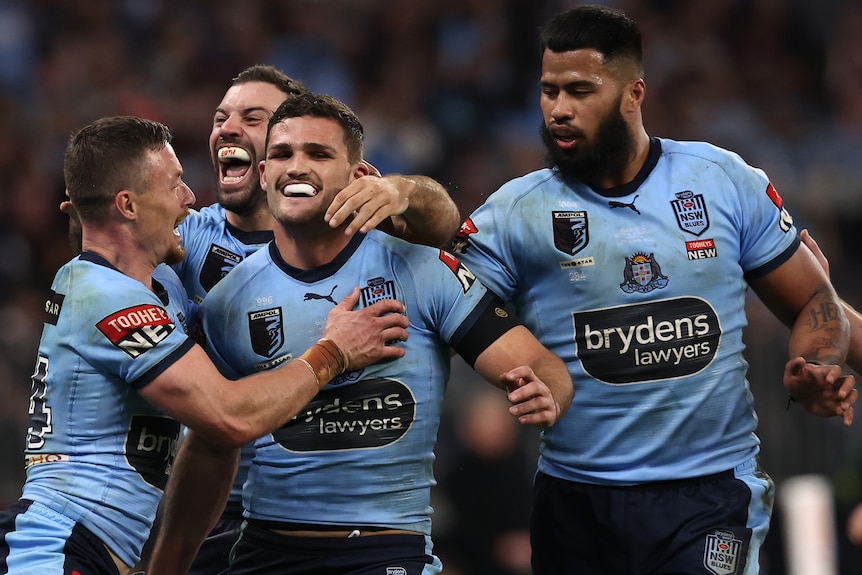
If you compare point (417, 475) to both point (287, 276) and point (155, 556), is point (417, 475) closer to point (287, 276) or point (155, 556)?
point (287, 276)

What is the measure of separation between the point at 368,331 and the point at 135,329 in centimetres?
80

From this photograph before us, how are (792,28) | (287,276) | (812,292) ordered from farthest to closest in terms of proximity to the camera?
(792,28), (812,292), (287,276)

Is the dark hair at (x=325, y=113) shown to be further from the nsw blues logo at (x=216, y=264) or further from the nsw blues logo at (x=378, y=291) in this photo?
the nsw blues logo at (x=216, y=264)

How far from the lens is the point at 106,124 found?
4.51m

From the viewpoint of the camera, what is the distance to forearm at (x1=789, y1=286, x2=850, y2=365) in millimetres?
4629

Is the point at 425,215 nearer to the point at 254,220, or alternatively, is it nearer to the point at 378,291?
the point at 378,291

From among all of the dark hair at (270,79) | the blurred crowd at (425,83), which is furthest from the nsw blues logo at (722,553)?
the blurred crowd at (425,83)

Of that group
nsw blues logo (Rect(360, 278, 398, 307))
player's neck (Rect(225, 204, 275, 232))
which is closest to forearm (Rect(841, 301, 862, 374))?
nsw blues logo (Rect(360, 278, 398, 307))

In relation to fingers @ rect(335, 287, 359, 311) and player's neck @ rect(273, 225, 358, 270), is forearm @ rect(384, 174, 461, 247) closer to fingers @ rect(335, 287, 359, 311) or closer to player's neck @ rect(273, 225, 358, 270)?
player's neck @ rect(273, 225, 358, 270)

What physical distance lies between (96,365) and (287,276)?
2.51 ft

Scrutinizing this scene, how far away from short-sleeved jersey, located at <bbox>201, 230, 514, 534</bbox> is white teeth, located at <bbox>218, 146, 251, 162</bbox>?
1136mm

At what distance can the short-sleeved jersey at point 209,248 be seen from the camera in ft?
17.4

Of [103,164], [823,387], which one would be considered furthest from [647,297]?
[103,164]

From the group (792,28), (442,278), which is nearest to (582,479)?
(442,278)
